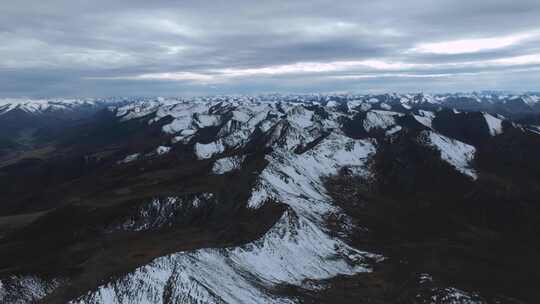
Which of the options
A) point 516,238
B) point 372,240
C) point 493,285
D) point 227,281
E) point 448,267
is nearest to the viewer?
point 227,281

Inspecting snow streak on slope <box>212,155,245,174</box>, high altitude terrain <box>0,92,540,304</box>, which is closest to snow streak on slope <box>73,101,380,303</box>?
high altitude terrain <box>0,92,540,304</box>

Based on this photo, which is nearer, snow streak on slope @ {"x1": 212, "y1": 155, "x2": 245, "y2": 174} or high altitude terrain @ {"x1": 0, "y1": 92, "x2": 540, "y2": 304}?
high altitude terrain @ {"x1": 0, "y1": 92, "x2": 540, "y2": 304}

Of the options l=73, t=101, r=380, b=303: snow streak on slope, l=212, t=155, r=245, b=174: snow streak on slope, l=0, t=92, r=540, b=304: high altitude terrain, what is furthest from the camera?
l=212, t=155, r=245, b=174: snow streak on slope

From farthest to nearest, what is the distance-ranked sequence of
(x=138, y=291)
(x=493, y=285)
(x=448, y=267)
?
(x=448, y=267) → (x=493, y=285) → (x=138, y=291)

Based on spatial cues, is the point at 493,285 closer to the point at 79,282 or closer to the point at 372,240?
the point at 372,240

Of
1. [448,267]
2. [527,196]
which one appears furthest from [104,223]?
[527,196]

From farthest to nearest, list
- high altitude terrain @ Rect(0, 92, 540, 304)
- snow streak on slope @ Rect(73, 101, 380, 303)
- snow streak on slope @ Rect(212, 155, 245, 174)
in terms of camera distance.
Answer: snow streak on slope @ Rect(212, 155, 245, 174)
high altitude terrain @ Rect(0, 92, 540, 304)
snow streak on slope @ Rect(73, 101, 380, 303)

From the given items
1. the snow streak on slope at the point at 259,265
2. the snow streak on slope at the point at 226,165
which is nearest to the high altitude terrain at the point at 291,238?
the snow streak on slope at the point at 259,265

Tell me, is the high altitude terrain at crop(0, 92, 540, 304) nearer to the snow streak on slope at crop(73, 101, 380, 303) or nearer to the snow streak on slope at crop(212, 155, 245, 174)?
the snow streak on slope at crop(73, 101, 380, 303)

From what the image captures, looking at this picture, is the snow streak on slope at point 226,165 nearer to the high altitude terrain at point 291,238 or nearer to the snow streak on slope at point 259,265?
the high altitude terrain at point 291,238

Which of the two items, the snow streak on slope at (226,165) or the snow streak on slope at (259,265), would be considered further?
the snow streak on slope at (226,165)

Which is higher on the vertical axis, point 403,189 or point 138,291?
point 138,291
